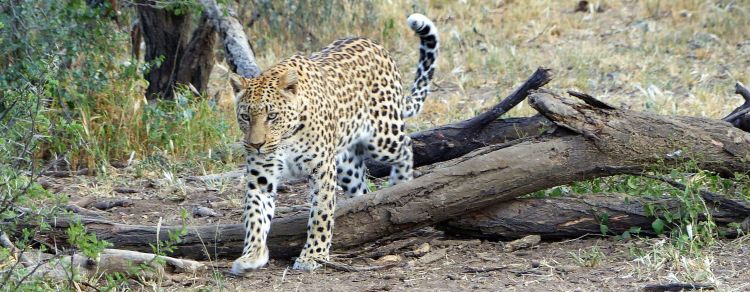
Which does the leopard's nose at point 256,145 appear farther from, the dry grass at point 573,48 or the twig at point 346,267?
the dry grass at point 573,48

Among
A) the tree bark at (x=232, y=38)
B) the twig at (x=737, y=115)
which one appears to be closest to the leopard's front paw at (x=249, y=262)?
the tree bark at (x=232, y=38)

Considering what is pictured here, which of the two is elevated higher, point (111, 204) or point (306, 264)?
point (306, 264)

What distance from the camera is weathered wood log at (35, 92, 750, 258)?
664cm

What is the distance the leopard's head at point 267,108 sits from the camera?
666 cm

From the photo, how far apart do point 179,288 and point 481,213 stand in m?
1.88

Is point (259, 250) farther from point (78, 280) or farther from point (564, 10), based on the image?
point (564, 10)

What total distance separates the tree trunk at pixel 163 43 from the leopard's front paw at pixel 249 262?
141 inches

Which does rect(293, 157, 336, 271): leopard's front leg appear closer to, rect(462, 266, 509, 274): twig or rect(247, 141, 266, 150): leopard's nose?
rect(247, 141, 266, 150): leopard's nose

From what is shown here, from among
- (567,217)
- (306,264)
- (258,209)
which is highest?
(258,209)

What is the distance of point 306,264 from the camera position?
6.70 metres

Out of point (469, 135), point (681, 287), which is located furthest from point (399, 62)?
point (681, 287)

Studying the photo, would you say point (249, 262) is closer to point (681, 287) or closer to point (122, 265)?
point (122, 265)

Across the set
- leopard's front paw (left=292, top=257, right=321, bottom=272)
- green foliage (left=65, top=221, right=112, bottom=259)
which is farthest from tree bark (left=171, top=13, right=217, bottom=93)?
green foliage (left=65, top=221, right=112, bottom=259)

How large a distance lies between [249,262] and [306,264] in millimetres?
354
